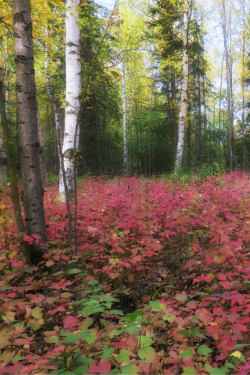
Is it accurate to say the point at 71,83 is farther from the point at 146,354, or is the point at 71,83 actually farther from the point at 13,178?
the point at 146,354

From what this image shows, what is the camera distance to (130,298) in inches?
102

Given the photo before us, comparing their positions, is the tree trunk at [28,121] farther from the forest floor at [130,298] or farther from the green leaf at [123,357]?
the green leaf at [123,357]

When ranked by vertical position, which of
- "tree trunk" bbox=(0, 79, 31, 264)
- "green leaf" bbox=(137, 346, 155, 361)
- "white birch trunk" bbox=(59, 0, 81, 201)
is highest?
"white birch trunk" bbox=(59, 0, 81, 201)

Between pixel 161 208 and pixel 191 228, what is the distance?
683mm

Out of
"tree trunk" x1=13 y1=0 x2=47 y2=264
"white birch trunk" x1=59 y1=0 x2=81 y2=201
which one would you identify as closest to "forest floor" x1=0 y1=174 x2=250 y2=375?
"tree trunk" x1=13 y1=0 x2=47 y2=264

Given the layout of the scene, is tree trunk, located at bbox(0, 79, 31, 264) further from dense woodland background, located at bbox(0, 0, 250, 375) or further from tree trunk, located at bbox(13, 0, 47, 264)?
tree trunk, located at bbox(13, 0, 47, 264)

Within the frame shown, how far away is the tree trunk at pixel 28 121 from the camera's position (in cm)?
264

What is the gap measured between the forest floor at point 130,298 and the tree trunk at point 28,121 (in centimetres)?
27

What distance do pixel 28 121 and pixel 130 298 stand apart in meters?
2.51

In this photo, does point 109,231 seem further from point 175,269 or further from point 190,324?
point 190,324

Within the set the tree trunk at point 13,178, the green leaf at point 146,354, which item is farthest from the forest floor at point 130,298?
the tree trunk at point 13,178

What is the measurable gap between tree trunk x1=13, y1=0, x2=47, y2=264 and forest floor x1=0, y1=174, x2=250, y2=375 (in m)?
Answer: 0.27

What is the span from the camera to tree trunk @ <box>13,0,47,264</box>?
8.66 feet

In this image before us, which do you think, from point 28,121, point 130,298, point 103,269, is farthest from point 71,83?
point 130,298
